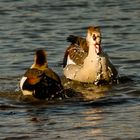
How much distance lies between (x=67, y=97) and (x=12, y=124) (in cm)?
215

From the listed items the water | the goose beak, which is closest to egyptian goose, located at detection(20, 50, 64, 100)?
the water

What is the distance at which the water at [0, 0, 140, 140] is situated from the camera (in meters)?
10.7

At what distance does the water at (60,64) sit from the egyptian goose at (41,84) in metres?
0.21

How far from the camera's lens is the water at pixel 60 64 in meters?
10.7

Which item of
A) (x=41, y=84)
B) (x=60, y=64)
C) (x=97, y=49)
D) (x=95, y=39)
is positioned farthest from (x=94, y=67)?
(x=41, y=84)

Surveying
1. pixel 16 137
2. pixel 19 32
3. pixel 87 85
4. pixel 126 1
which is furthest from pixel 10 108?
pixel 126 1

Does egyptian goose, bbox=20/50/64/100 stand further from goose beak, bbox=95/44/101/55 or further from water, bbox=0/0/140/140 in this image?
goose beak, bbox=95/44/101/55

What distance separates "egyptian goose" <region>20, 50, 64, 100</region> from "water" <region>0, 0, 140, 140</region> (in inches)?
8.4

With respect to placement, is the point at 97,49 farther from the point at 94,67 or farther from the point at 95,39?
the point at 94,67

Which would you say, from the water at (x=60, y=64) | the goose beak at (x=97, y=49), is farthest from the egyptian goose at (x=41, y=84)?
the goose beak at (x=97, y=49)

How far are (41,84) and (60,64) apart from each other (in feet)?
13.4

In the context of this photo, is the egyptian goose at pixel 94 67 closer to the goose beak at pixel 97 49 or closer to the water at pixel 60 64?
the goose beak at pixel 97 49

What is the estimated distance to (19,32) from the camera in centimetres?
1988

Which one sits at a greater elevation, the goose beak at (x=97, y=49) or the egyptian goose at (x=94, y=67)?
the goose beak at (x=97, y=49)
